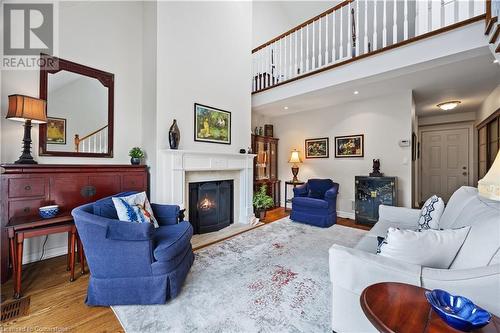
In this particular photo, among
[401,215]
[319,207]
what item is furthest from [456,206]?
[319,207]

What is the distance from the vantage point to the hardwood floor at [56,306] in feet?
4.90

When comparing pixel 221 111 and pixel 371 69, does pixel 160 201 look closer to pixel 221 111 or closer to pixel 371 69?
pixel 221 111

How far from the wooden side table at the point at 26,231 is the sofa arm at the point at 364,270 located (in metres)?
2.30

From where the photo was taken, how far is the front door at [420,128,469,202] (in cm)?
564

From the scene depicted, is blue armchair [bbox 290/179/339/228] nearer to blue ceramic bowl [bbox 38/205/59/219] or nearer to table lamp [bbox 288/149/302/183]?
table lamp [bbox 288/149/302/183]

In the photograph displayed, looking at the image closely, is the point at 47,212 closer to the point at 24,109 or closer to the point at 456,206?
the point at 24,109

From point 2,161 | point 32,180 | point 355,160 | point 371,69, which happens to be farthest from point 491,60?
point 2,161

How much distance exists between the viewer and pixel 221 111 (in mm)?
3744

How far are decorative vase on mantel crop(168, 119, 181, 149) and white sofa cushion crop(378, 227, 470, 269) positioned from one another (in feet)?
8.69

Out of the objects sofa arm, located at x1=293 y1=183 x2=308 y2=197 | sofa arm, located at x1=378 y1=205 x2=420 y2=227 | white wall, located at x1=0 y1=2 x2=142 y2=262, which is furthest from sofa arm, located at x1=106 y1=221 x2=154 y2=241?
sofa arm, located at x1=293 y1=183 x2=308 y2=197

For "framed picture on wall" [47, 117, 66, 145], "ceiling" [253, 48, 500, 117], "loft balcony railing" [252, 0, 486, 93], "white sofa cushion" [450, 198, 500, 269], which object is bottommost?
"white sofa cushion" [450, 198, 500, 269]

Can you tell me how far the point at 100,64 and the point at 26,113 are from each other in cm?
116

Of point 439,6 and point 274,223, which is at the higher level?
point 439,6

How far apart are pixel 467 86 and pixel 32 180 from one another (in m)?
6.25
